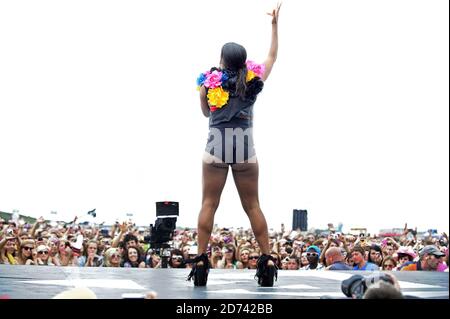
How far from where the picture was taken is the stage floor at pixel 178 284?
272 centimetres

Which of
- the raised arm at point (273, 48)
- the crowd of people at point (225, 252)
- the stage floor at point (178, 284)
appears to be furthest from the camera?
the crowd of people at point (225, 252)

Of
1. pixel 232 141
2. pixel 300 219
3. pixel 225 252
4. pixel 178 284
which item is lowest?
pixel 178 284

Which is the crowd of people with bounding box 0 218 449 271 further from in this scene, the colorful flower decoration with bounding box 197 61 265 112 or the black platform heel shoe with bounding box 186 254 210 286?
the colorful flower decoration with bounding box 197 61 265 112

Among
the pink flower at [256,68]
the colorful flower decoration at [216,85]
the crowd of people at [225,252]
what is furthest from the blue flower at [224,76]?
the crowd of people at [225,252]

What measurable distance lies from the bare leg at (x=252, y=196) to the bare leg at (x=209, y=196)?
72mm

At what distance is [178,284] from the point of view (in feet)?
10.7

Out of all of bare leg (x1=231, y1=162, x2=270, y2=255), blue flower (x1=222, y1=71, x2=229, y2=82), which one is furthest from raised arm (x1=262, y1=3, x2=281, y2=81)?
bare leg (x1=231, y1=162, x2=270, y2=255)

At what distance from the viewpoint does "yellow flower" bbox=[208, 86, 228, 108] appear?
3270 millimetres

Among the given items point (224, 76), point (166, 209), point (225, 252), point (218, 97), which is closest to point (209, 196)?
point (218, 97)

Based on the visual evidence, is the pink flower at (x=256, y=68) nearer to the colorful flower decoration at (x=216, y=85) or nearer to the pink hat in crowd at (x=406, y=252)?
the colorful flower decoration at (x=216, y=85)

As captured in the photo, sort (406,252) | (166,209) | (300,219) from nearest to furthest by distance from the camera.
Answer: (166,209), (300,219), (406,252)

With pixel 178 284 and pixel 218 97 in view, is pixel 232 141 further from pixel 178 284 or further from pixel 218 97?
pixel 178 284

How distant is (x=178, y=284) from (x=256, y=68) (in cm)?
111
